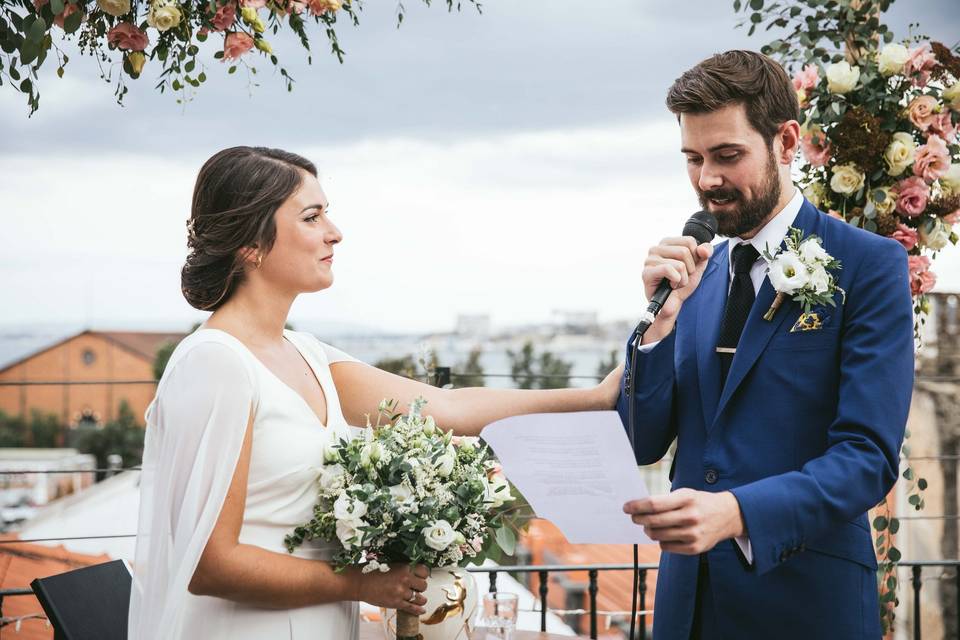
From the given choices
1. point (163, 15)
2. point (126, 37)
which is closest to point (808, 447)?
point (163, 15)

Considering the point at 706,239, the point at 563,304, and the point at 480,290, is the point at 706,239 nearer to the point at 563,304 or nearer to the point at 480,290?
the point at 563,304

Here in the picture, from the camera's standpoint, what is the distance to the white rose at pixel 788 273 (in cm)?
157

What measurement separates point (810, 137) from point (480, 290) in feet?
132

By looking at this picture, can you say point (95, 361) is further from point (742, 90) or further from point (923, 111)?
point (742, 90)

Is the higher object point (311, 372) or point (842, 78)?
point (842, 78)

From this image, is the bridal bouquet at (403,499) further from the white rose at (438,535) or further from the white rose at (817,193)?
the white rose at (817,193)

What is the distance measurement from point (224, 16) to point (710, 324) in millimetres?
1701

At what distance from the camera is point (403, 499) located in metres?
1.68

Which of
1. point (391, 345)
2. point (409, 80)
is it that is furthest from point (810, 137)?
point (409, 80)

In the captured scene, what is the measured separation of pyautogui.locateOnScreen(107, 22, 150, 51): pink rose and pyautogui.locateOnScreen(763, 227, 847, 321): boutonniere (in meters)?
1.84

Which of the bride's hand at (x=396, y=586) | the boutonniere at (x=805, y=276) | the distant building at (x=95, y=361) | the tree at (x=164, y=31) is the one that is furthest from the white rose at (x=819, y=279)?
the distant building at (x=95, y=361)

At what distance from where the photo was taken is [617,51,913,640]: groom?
4.80ft

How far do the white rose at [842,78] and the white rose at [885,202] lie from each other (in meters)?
0.33

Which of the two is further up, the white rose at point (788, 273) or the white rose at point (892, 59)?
the white rose at point (892, 59)
